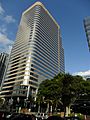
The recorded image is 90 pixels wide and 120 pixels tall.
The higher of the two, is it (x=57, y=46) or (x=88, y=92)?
(x=57, y=46)

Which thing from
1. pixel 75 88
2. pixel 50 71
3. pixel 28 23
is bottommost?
pixel 75 88

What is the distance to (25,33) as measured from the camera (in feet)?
432

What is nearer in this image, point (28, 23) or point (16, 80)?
point (16, 80)

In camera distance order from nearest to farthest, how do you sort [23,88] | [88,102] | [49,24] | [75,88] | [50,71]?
1. [75,88]
2. [88,102]
3. [23,88]
4. [50,71]
5. [49,24]

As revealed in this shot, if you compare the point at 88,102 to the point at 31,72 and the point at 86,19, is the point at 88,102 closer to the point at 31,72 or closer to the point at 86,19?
the point at 31,72

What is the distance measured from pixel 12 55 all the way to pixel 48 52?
91.2 feet

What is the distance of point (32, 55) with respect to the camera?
111250 mm

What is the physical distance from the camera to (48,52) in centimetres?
13138

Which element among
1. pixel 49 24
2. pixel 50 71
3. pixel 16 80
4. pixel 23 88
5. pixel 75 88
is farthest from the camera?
pixel 49 24

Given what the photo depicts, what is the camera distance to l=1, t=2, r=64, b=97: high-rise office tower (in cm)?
10594

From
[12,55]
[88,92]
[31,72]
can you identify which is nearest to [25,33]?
[12,55]

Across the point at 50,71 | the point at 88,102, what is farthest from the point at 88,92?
the point at 50,71

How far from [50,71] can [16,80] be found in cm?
2914

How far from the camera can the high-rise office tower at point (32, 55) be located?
106 meters
